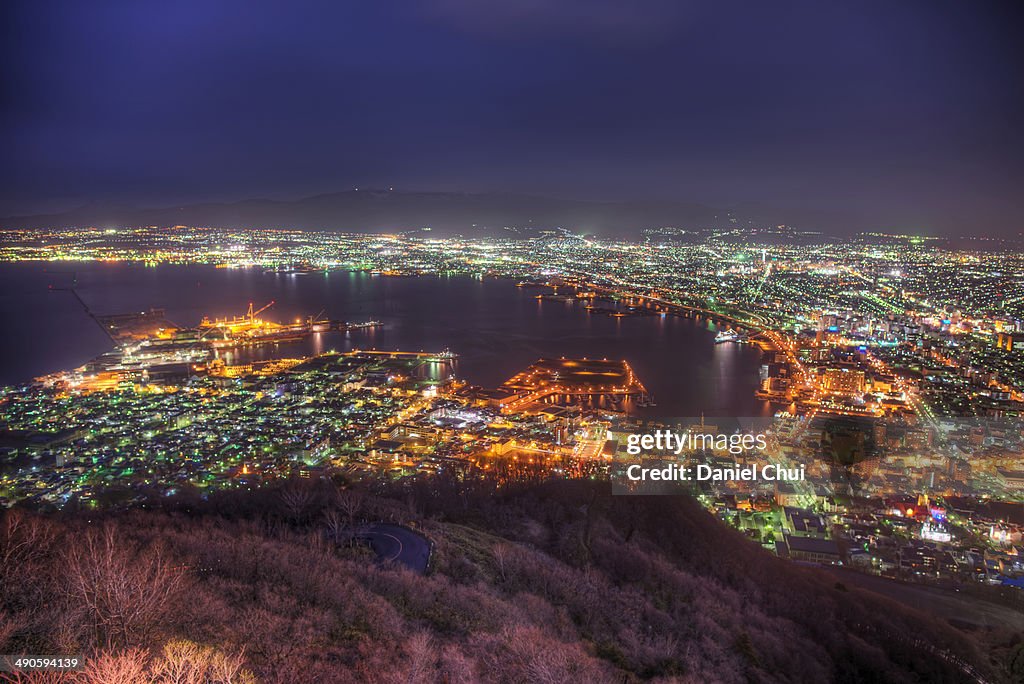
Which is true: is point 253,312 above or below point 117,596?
below

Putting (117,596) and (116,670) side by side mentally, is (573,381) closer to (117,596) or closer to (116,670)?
(117,596)

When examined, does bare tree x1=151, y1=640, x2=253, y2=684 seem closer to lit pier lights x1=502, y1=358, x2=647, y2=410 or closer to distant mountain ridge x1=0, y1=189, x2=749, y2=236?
lit pier lights x1=502, y1=358, x2=647, y2=410

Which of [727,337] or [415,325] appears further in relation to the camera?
[415,325]

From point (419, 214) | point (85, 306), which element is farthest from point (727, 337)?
point (419, 214)

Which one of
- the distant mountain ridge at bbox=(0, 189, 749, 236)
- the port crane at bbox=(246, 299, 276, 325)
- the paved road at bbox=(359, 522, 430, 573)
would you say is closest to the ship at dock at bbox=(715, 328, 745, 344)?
the paved road at bbox=(359, 522, 430, 573)

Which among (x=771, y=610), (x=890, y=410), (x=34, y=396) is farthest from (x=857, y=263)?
(x=34, y=396)

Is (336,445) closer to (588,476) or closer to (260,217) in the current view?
(588,476)
